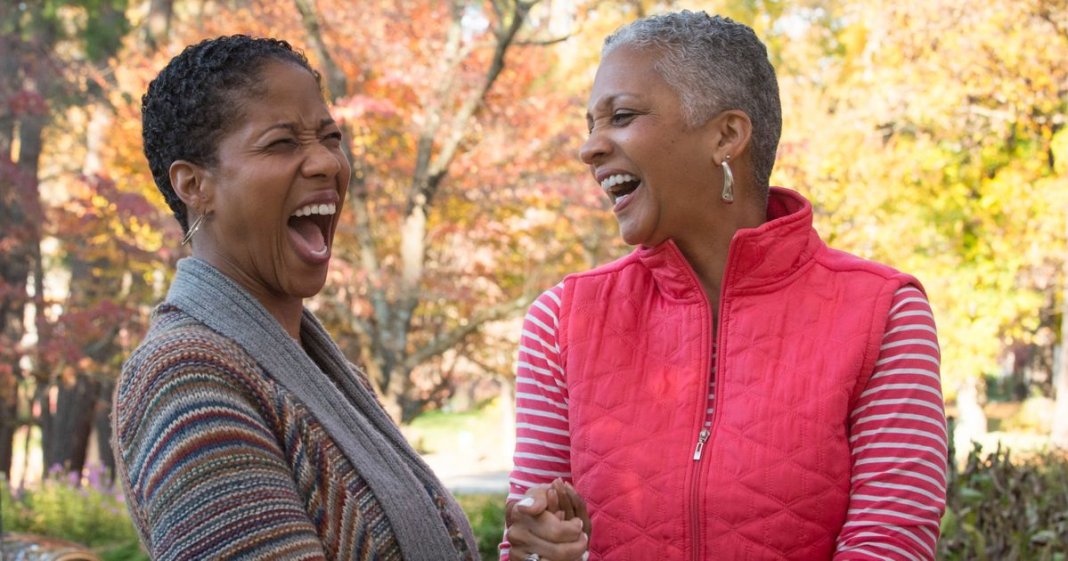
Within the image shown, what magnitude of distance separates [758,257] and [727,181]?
16cm

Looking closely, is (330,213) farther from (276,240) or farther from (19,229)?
(19,229)

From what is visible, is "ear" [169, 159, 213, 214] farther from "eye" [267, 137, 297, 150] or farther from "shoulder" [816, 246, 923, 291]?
"shoulder" [816, 246, 923, 291]

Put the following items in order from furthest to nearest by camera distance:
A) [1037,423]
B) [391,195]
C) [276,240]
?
[1037,423]
[391,195]
[276,240]

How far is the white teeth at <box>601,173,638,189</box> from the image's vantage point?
7.55 ft

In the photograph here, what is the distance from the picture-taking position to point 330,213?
2.25 meters

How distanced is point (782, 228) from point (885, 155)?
1372 cm

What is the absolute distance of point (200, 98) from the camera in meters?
2.07

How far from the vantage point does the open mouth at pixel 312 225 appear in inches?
85.8

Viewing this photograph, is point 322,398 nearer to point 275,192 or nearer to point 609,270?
point 275,192

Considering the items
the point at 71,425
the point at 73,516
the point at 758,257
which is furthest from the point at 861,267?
the point at 71,425

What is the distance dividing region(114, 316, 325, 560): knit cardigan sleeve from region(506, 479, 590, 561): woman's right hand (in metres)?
0.40

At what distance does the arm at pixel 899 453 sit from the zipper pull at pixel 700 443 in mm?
267

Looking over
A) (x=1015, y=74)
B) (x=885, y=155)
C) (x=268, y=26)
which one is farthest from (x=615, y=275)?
(x=885, y=155)

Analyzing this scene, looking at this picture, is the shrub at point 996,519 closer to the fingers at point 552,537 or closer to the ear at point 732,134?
the ear at point 732,134
